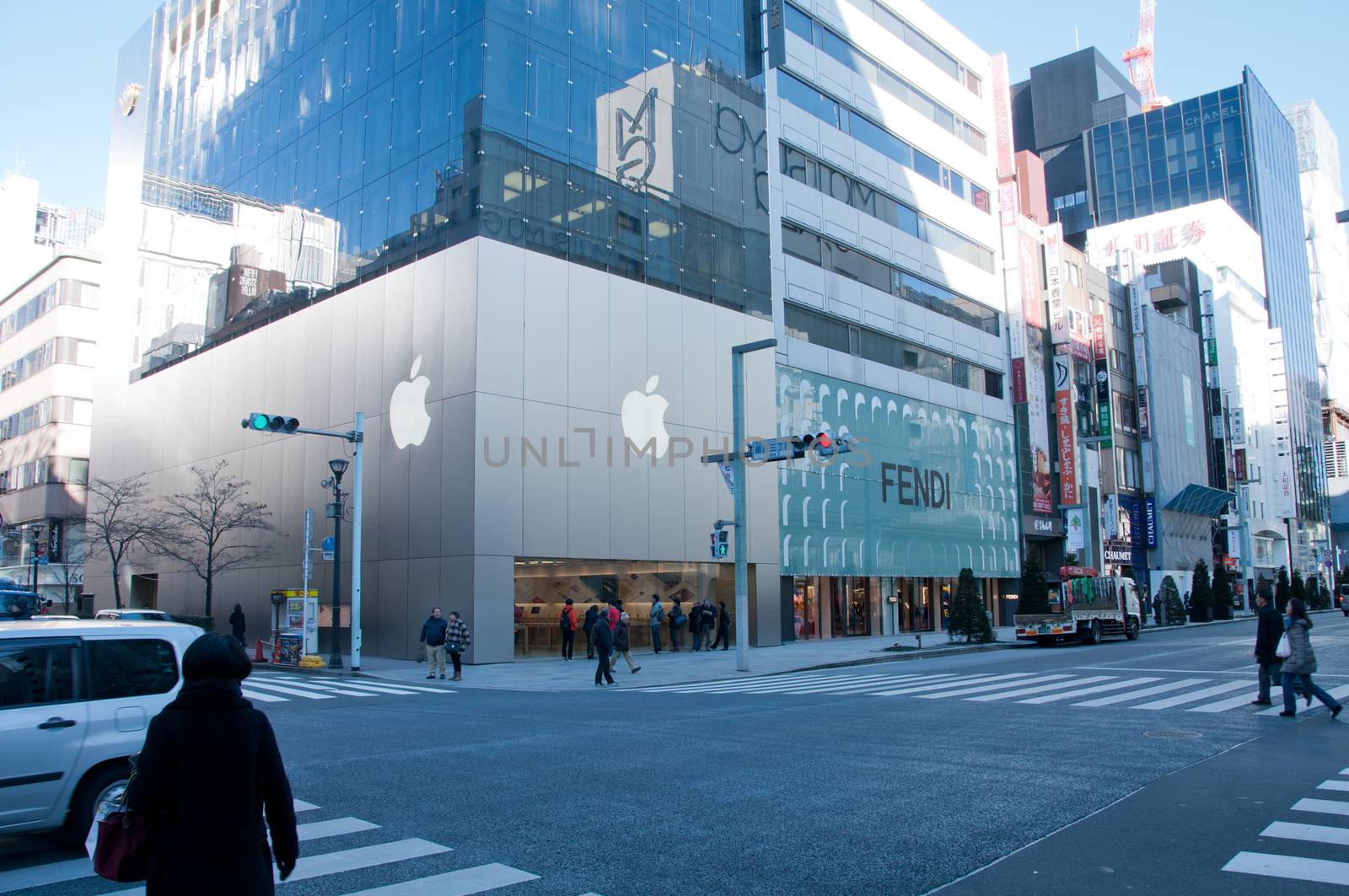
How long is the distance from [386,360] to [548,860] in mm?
27328

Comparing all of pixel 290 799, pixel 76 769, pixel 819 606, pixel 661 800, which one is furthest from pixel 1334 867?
pixel 819 606

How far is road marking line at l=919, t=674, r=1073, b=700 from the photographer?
17.7m

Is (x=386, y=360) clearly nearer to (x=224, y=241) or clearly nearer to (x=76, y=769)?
(x=224, y=241)

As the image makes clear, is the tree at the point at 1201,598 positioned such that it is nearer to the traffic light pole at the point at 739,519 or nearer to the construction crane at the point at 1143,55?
the traffic light pole at the point at 739,519

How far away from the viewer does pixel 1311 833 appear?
289 inches

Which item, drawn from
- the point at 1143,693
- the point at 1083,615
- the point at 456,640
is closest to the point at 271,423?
the point at 456,640

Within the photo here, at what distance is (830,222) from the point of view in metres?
42.3

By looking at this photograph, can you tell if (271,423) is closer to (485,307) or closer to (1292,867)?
(485,307)

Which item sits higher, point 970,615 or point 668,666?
point 970,615

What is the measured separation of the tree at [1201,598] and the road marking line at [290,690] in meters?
54.9

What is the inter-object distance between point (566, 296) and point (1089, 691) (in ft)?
63.1

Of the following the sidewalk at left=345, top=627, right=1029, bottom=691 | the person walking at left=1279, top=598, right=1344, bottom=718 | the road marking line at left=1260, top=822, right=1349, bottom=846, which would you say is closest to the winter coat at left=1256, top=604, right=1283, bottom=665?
the person walking at left=1279, top=598, right=1344, bottom=718

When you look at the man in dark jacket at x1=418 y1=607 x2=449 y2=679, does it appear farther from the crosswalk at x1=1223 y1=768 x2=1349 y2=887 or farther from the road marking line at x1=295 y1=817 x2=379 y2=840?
the crosswalk at x1=1223 y1=768 x2=1349 y2=887

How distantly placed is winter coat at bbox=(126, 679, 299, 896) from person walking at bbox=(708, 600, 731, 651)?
30.3 metres
